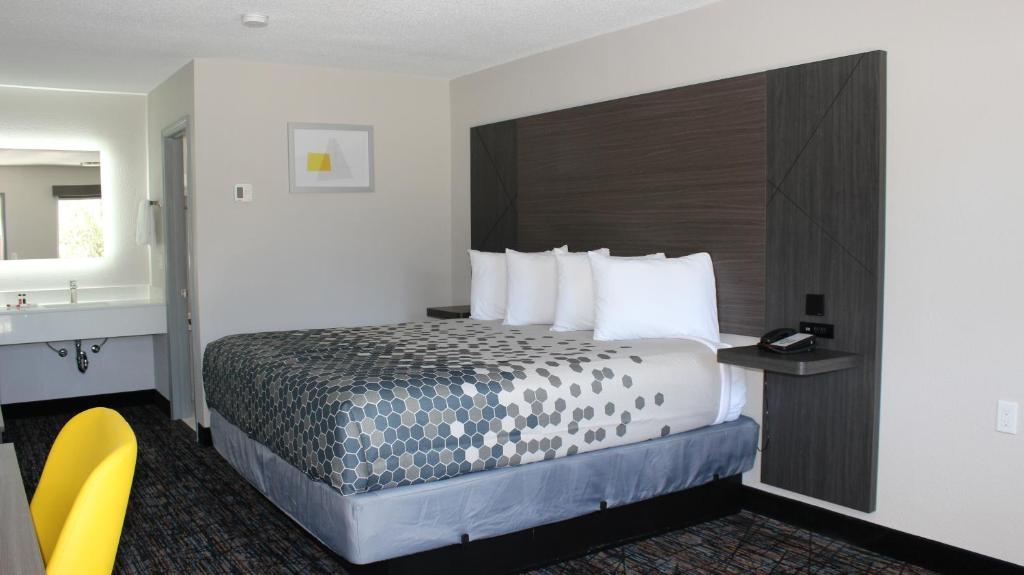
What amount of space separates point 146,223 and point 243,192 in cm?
135

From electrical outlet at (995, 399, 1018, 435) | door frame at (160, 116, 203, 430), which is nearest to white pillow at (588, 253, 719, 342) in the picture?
electrical outlet at (995, 399, 1018, 435)

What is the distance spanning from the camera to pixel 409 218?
591cm

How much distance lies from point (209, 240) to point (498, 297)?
71.2 inches

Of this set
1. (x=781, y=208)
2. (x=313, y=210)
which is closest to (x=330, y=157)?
(x=313, y=210)

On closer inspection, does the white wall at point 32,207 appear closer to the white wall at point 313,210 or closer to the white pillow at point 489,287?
the white wall at point 313,210

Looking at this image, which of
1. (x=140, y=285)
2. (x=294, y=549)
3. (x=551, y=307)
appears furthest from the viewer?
(x=140, y=285)

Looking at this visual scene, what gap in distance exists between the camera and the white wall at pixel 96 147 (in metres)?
5.94

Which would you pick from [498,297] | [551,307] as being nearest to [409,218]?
[498,297]

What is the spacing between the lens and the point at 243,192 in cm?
521

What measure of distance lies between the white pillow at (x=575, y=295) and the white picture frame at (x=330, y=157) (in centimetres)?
196

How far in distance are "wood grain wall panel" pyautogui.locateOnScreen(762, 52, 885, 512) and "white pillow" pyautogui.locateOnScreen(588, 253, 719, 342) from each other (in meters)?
0.29

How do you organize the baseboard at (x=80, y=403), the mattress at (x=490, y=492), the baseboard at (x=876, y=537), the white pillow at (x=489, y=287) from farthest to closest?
the baseboard at (x=80, y=403) → the white pillow at (x=489, y=287) → the baseboard at (x=876, y=537) → the mattress at (x=490, y=492)

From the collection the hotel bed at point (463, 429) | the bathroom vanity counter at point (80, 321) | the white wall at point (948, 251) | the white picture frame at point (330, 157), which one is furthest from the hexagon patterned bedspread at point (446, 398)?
the bathroom vanity counter at point (80, 321)

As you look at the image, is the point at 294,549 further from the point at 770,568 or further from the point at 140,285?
the point at 140,285
